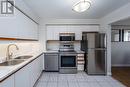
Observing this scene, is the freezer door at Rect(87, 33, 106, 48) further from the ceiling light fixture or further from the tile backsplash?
the ceiling light fixture

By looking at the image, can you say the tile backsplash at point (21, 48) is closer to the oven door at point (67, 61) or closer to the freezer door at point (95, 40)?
the oven door at point (67, 61)

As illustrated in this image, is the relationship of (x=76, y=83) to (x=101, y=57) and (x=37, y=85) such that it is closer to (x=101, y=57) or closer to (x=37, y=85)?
(x=37, y=85)

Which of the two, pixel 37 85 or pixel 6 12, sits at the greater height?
pixel 6 12

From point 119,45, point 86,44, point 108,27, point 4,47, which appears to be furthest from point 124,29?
point 4,47

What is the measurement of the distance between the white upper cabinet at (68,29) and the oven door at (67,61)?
3.12 ft

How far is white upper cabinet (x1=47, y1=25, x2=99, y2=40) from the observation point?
6922 millimetres

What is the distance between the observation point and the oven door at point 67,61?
6465 mm

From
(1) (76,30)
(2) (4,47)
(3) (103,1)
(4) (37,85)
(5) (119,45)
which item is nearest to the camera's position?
(2) (4,47)

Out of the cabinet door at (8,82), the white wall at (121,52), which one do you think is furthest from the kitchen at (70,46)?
the cabinet door at (8,82)

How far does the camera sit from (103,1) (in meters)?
4.13

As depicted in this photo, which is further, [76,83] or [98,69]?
[98,69]

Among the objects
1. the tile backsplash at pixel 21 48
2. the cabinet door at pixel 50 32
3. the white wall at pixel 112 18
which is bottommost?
the tile backsplash at pixel 21 48

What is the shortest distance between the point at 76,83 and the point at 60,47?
7.94 feet

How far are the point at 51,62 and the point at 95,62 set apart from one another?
5.94ft
